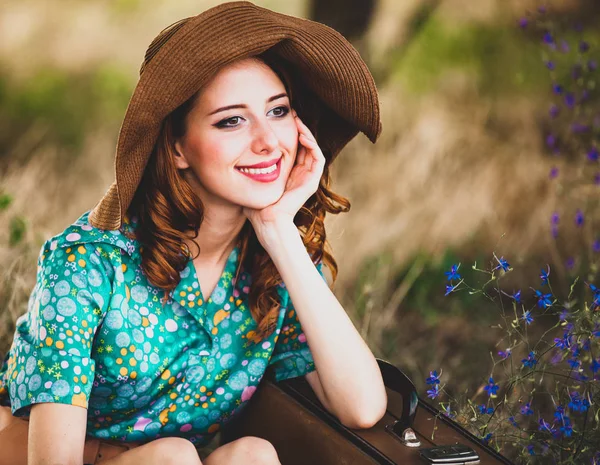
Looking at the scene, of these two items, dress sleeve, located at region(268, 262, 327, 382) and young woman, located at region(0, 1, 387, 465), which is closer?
young woman, located at region(0, 1, 387, 465)

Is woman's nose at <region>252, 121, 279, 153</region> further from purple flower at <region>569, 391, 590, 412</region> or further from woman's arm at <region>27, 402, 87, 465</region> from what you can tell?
purple flower at <region>569, 391, 590, 412</region>

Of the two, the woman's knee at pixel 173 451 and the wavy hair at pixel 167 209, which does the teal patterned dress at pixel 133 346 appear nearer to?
the wavy hair at pixel 167 209

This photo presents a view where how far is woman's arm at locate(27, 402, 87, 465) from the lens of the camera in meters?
2.29

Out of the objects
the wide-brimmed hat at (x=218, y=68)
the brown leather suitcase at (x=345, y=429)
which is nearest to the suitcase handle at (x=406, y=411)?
the brown leather suitcase at (x=345, y=429)

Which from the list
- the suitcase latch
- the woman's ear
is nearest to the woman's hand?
the woman's ear

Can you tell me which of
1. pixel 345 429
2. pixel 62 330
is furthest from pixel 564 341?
pixel 62 330

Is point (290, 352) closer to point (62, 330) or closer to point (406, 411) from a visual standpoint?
point (406, 411)

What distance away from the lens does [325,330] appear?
2.60m

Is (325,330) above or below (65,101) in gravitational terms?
above

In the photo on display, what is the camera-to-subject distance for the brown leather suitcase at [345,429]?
2404mm

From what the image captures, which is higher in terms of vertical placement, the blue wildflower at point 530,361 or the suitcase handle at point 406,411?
the blue wildflower at point 530,361

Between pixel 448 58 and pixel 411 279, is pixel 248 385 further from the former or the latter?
pixel 448 58

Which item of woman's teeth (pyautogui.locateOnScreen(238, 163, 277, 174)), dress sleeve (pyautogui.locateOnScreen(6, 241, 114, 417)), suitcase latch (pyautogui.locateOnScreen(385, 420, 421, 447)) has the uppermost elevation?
woman's teeth (pyautogui.locateOnScreen(238, 163, 277, 174))

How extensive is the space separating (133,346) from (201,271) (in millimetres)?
361
